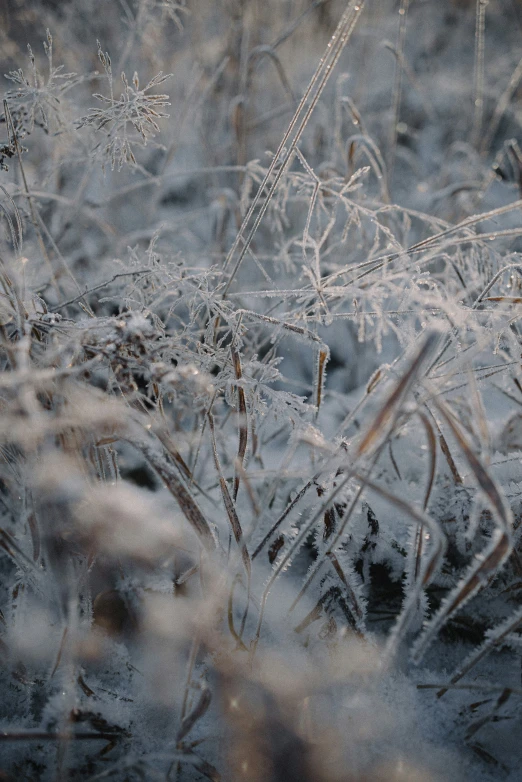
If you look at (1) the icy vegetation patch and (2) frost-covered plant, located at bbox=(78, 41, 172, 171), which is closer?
(1) the icy vegetation patch

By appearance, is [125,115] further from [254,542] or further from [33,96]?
[254,542]

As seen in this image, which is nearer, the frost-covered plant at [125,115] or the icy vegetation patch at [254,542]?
the icy vegetation patch at [254,542]

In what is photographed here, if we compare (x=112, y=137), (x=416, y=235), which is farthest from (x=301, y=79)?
(x=112, y=137)

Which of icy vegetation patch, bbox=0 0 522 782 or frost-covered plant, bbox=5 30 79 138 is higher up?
frost-covered plant, bbox=5 30 79 138

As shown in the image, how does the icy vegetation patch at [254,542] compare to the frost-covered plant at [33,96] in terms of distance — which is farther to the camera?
the frost-covered plant at [33,96]

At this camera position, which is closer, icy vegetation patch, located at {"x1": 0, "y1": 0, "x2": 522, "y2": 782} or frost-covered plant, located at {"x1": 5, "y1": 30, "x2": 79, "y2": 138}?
icy vegetation patch, located at {"x1": 0, "y1": 0, "x2": 522, "y2": 782}

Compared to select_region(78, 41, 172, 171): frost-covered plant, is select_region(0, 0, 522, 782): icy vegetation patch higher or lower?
lower

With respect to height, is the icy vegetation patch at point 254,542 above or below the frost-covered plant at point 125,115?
below

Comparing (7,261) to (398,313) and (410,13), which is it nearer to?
(398,313)

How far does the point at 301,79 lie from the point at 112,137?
2.22 meters

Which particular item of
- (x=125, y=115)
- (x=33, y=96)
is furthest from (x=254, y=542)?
(x=33, y=96)

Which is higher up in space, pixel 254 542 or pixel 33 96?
pixel 33 96

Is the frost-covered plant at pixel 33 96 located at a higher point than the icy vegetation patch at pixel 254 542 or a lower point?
higher

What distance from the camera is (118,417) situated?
0.60 meters
